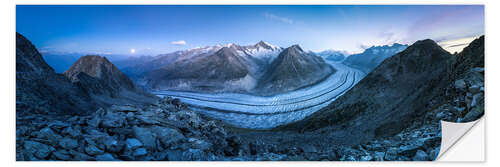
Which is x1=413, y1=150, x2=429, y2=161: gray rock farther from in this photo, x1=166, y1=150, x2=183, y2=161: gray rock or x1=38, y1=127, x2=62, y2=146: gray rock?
x1=38, y1=127, x2=62, y2=146: gray rock

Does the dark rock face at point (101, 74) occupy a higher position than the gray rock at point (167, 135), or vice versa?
the dark rock face at point (101, 74)

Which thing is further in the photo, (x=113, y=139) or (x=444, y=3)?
(x=444, y=3)

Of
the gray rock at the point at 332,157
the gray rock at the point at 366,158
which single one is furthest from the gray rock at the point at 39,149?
the gray rock at the point at 366,158

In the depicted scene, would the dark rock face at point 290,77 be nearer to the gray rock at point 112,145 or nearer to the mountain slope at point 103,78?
the mountain slope at point 103,78

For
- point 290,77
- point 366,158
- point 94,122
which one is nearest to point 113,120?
point 94,122
